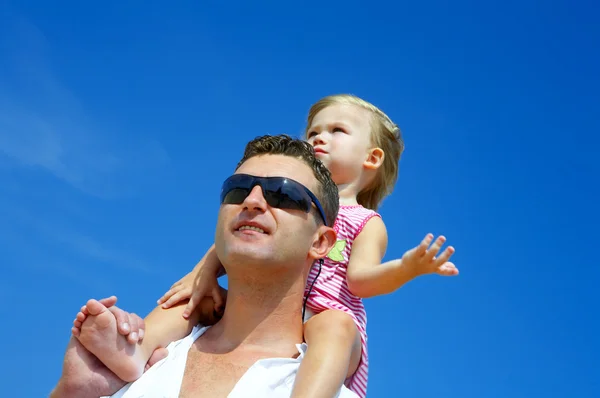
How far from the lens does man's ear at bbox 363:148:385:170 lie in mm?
6684

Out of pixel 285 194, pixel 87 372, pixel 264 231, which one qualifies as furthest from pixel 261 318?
pixel 87 372

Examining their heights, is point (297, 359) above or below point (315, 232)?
below

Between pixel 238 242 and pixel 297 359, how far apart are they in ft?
3.05

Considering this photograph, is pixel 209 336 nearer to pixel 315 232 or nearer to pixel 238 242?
pixel 238 242

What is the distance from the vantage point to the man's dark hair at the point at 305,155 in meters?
5.46

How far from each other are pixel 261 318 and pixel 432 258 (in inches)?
53.3

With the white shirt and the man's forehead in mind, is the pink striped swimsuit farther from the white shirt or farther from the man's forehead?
the man's forehead

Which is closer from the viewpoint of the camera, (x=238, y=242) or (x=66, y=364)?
A: (x=66, y=364)

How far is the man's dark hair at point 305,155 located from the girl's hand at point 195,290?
37.1 inches

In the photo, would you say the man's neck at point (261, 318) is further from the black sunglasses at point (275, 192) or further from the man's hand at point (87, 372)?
the man's hand at point (87, 372)

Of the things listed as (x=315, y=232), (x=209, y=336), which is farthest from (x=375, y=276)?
(x=209, y=336)

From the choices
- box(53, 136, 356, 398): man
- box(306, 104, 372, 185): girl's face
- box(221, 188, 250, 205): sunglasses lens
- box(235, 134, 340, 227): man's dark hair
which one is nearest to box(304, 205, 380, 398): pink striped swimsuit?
box(53, 136, 356, 398): man

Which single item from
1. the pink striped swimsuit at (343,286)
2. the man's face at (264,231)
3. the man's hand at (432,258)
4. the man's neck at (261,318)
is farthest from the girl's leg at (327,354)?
the man's hand at (432,258)

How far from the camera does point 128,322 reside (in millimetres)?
4539
